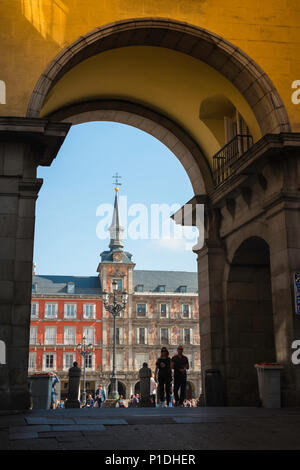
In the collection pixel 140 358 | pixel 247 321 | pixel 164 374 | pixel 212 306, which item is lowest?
pixel 164 374

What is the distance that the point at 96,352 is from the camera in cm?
6631

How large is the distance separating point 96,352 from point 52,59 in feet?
Answer: 188

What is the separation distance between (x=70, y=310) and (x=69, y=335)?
9.78 feet

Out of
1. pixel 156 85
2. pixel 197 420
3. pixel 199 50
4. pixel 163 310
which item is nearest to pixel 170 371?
pixel 197 420

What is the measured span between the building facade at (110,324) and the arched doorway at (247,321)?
1988 inches

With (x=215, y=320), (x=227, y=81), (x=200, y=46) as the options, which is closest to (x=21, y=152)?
(x=200, y=46)

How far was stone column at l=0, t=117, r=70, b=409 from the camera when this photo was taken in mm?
10281

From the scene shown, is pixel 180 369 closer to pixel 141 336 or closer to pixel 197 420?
pixel 197 420

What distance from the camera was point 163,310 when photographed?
71062 mm

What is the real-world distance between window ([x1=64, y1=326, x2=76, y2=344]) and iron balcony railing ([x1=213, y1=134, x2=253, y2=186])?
177ft

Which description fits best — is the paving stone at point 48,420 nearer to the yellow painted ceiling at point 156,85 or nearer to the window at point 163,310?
the yellow painted ceiling at point 156,85

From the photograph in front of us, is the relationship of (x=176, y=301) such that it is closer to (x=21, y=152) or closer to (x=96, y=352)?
(x=96, y=352)

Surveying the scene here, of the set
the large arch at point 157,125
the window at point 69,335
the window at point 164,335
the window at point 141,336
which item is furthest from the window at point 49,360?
the large arch at point 157,125

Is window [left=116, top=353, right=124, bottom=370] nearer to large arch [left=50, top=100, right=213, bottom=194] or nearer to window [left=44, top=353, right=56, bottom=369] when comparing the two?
window [left=44, top=353, right=56, bottom=369]
